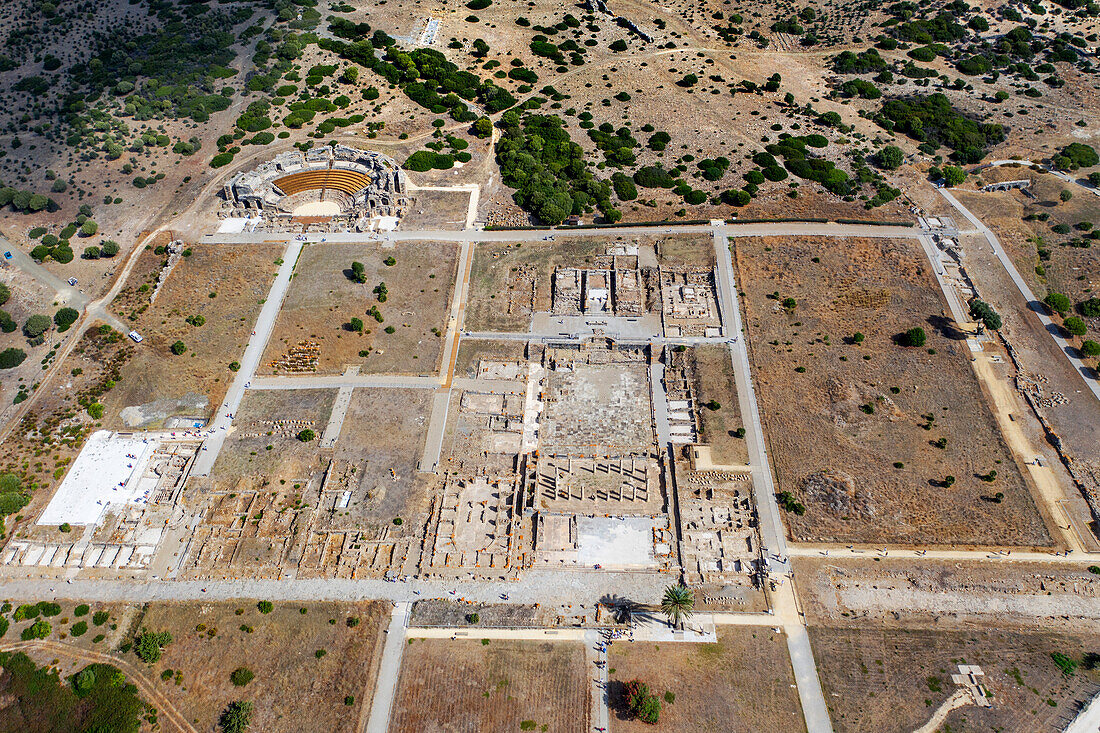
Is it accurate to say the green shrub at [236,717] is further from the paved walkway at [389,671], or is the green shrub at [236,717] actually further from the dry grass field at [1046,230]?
the dry grass field at [1046,230]

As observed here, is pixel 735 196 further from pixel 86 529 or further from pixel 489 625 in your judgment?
pixel 86 529

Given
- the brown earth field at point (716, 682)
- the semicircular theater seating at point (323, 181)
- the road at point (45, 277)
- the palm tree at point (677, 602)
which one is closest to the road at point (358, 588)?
the palm tree at point (677, 602)

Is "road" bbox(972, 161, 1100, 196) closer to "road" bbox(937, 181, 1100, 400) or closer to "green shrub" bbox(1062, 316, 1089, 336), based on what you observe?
"road" bbox(937, 181, 1100, 400)

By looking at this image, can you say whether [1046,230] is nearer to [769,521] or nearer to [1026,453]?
A: [1026,453]

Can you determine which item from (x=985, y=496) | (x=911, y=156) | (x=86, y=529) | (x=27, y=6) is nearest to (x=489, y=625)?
(x=86, y=529)

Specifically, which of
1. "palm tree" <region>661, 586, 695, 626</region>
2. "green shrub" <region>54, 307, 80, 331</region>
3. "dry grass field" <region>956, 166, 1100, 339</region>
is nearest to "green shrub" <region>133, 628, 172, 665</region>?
"palm tree" <region>661, 586, 695, 626</region>

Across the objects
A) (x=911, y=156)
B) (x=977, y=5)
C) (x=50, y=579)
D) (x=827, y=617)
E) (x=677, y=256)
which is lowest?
(x=50, y=579)

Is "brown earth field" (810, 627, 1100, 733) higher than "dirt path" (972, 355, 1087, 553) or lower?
lower
